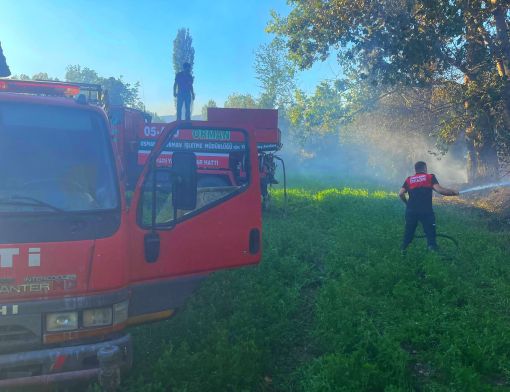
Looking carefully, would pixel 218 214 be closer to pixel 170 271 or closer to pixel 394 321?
pixel 170 271

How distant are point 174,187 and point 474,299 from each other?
4.26m

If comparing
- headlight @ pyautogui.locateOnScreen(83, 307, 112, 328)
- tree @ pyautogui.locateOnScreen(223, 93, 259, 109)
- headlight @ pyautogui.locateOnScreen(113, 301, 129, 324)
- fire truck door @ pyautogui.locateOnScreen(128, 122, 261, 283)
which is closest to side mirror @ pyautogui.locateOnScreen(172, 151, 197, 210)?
fire truck door @ pyautogui.locateOnScreen(128, 122, 261, 283)

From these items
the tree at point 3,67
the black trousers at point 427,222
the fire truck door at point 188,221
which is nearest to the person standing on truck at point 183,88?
the tree at point 3,67

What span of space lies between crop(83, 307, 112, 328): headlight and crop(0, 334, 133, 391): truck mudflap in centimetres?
17

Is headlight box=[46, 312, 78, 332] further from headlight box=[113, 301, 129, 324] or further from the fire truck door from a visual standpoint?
the fire truck door

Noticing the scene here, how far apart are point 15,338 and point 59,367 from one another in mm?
370

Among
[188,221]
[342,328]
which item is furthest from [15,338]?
[342,328]

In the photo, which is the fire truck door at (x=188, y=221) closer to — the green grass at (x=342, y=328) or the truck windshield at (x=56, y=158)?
the truck windshield at (x=56, y=158)

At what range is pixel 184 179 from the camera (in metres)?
3.81

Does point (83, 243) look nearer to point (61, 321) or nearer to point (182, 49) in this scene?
point (61, 321)

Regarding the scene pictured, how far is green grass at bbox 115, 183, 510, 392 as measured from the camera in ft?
13.4

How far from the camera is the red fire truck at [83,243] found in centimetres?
328

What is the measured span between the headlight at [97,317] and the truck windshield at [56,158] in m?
0.77

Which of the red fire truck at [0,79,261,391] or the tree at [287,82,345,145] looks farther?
the tree at [287,82,345,145]
